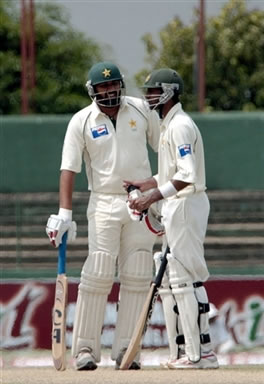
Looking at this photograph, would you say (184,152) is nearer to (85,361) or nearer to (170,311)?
(170,311)

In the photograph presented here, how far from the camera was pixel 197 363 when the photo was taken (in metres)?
8.34

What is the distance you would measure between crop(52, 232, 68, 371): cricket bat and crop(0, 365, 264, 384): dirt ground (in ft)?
0.25

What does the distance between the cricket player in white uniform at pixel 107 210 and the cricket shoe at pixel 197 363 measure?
356 mm

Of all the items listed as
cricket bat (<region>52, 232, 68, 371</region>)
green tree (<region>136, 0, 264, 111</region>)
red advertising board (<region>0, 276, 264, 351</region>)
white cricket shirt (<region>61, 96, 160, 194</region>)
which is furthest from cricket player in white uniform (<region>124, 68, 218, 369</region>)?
green tree (<region>136, 0, 264, 111</region>)

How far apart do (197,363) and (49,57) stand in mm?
14995

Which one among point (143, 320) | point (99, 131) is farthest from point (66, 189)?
point (143, 320)

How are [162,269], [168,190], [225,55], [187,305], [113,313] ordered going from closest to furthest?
[168,190] < [187,305] < [162,269] < [113,313] < [225,55]

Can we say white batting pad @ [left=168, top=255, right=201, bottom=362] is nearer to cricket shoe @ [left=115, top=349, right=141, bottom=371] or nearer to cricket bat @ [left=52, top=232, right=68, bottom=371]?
cricket shoe @ [left=115, top=349, right=141, bottom=371]

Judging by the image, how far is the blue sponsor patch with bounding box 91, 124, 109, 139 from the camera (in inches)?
340

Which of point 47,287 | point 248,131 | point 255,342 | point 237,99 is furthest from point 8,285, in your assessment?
point 237,99

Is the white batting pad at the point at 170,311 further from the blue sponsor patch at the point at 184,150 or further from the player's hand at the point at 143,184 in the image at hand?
the blue sponsor patch at the point at 184,150

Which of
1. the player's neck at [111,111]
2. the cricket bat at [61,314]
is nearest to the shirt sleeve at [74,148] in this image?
the player's neck at [111,111]

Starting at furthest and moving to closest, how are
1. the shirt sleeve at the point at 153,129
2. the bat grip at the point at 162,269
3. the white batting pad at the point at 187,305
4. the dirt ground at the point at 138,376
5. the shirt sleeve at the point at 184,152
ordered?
the shirt sleeve at the point at 153,129, the bat grip at the point at 162,269, the white batting pad at the point at 187,305, the shirt sleeve at the point at 184,152, the dirt ground at the point at 138,376

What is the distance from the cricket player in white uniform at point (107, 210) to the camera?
8617 millimetres
